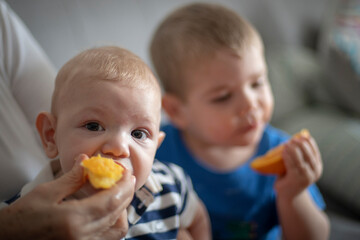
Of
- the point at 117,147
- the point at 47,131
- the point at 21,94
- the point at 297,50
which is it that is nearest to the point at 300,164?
the point at 117,147

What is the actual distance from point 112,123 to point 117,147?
0.16ft

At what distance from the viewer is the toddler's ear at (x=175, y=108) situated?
1033mm

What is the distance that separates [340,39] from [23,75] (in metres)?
1.34

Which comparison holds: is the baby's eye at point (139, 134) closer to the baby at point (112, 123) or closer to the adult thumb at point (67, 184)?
the baby at point (112, 123)

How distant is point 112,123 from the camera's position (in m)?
0.56

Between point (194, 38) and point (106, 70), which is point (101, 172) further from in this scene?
point (194, 38)

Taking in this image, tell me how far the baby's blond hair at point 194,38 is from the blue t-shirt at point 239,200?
1.01ft

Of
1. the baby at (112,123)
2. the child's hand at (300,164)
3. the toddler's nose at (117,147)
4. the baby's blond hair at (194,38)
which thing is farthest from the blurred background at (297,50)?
the toddler's nose at (117,147)

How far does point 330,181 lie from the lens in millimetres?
1244

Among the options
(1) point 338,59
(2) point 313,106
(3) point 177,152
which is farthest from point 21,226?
(2) point 313,106

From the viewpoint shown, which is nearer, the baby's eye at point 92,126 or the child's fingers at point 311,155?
the baby's eye at point 92,126

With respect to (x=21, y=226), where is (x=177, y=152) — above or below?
below

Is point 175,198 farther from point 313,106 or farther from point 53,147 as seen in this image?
point 313,106

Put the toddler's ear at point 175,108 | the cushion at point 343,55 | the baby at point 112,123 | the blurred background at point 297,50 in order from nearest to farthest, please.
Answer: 1. the baby at point 112,123
2. the toddler's ear at point 175,108
3. the blurred background at point 297,50
4. the cushion at point 343,55
